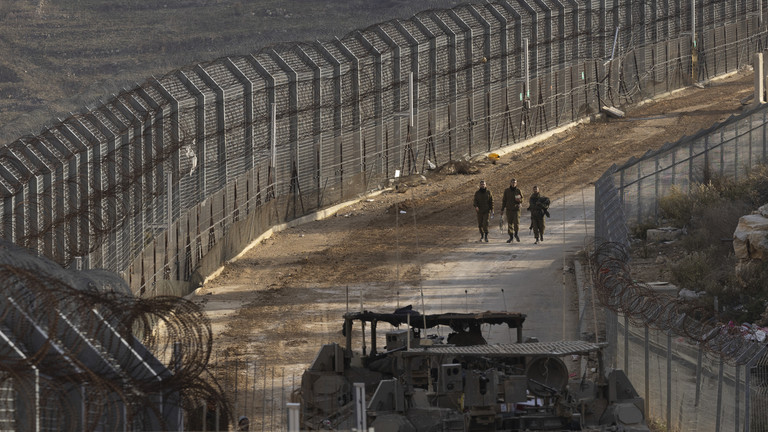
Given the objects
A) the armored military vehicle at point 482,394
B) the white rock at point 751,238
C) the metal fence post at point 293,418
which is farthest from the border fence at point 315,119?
the metal fence post at point 293,418

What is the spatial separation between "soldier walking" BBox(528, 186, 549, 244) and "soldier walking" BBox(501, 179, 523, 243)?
29 cm

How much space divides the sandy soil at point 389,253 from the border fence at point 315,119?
84 cm

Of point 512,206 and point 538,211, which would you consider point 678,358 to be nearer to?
point 512,206

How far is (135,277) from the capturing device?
93.4ft

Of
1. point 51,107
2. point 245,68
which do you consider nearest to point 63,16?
point 51,107

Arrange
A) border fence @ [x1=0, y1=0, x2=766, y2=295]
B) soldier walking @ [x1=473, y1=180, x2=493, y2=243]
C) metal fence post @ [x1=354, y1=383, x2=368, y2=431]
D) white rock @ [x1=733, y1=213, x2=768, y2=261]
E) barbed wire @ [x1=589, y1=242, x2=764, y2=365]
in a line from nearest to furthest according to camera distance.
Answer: metal fence post @ [x1=354, y1=383, x2=368, y2=431], barbed wire @ [x1=589, y1=242, x2=764, y2=365], border fence @ [x1=0, y1=0, x2=766, y2=295], white rock @ [x1=733, y1=213, x2=768, y2=261], soldier walking @ [x1=473, y1=180, x2=493, y2=243]

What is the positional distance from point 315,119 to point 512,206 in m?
6.98

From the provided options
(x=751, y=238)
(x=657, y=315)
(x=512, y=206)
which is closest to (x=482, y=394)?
(x=657, y=315)

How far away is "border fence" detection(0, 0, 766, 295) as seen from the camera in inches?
1054

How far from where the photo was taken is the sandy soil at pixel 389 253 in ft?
92.6

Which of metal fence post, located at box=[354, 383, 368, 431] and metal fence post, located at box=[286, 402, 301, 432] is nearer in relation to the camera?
metal fence post, located at box=[286, 402, 301, 432]

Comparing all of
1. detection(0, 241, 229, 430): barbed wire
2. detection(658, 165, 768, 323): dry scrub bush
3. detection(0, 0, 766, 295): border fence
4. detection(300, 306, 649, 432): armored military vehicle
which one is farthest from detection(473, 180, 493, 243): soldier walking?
detection(0, 241, 229, 430): barbed wire

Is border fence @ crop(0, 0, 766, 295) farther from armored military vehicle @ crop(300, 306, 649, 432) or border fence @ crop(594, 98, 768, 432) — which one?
border fence @ crop(594, 98, 768, 432)

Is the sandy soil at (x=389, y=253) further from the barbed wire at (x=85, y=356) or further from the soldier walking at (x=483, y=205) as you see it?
the barbed wire at (x=85, y=356)
